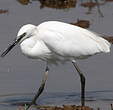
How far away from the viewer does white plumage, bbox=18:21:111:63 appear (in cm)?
1276

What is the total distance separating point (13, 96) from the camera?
13.3 meters

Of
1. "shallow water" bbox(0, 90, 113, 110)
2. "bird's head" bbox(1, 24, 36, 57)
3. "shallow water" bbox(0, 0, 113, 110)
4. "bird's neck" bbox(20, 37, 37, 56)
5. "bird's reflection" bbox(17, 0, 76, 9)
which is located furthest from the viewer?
"bird's reflection" bbox(17, 0, 76, 9)

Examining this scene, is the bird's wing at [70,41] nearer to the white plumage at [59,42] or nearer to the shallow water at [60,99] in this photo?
the white plumage at [59,42]

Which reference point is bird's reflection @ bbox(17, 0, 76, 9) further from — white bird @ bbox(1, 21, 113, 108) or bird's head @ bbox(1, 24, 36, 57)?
bird's head @ bbox(1, 24, 36, 57)

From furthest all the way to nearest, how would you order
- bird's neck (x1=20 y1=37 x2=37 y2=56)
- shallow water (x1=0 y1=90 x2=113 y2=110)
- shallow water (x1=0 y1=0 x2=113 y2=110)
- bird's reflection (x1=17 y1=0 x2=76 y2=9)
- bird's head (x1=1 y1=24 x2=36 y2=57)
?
bird's reflection (x1=17 y1=0 x2=76 y2=9) → shallow water (x1=0 y1=0 x2=113 y2=110) → shallow water (x1=0 y1=90 x2=113 y2=110) → bird's neck (x1=20 y1=37 x2=37 y2=56) → bird's head (x1=1 y1=24 x2=36 y2=57)

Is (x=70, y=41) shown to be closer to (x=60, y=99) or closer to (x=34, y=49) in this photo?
(x=34, y=49)

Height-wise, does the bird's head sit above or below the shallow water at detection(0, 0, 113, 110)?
above

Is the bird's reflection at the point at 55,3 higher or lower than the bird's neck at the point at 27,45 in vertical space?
lower

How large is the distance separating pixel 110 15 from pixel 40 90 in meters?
6.39

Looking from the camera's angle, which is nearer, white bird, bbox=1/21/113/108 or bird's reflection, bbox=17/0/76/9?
white bird, bbox=1/21/113/108

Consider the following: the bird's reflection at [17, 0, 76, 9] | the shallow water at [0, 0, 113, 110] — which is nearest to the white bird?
the shallow water at [0, 0, 113, 110]

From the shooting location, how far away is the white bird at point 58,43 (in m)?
12.8

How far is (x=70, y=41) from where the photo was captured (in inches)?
508

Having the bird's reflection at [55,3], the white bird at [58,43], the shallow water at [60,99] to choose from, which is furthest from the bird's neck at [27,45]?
the bird's reflection at [55,3]
